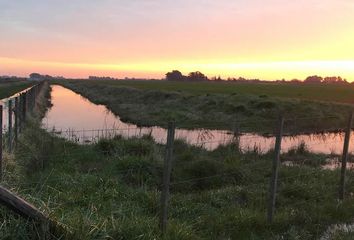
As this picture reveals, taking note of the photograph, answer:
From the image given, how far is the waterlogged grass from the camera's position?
6383mm

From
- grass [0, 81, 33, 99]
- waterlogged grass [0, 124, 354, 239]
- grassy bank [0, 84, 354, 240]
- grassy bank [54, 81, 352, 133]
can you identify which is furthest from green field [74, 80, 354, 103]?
waterlogged grass [0, 124, 354, 239]

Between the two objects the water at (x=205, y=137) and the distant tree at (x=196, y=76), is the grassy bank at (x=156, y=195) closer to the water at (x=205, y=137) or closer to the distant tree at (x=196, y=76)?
the water at (x=205, y=137)

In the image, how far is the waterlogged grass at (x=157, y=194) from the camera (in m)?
6.38

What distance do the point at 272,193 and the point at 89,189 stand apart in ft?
11.8

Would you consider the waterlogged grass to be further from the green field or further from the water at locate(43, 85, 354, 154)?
the green field

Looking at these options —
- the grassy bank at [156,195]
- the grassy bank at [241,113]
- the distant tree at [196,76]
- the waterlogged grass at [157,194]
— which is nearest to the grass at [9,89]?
the grassy bank at [241,113]

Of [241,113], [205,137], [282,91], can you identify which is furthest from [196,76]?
[205,137]

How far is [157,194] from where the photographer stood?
904 cm

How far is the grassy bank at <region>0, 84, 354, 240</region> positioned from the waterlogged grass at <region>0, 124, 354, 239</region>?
0.02 meters

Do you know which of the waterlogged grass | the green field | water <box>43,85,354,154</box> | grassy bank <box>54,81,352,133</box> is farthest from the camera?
the green field

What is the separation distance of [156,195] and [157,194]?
0.29 ft

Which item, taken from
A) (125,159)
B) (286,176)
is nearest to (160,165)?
(125,159)

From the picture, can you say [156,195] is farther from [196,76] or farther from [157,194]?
[196,76]

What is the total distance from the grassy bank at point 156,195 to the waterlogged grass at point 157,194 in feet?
0.05
